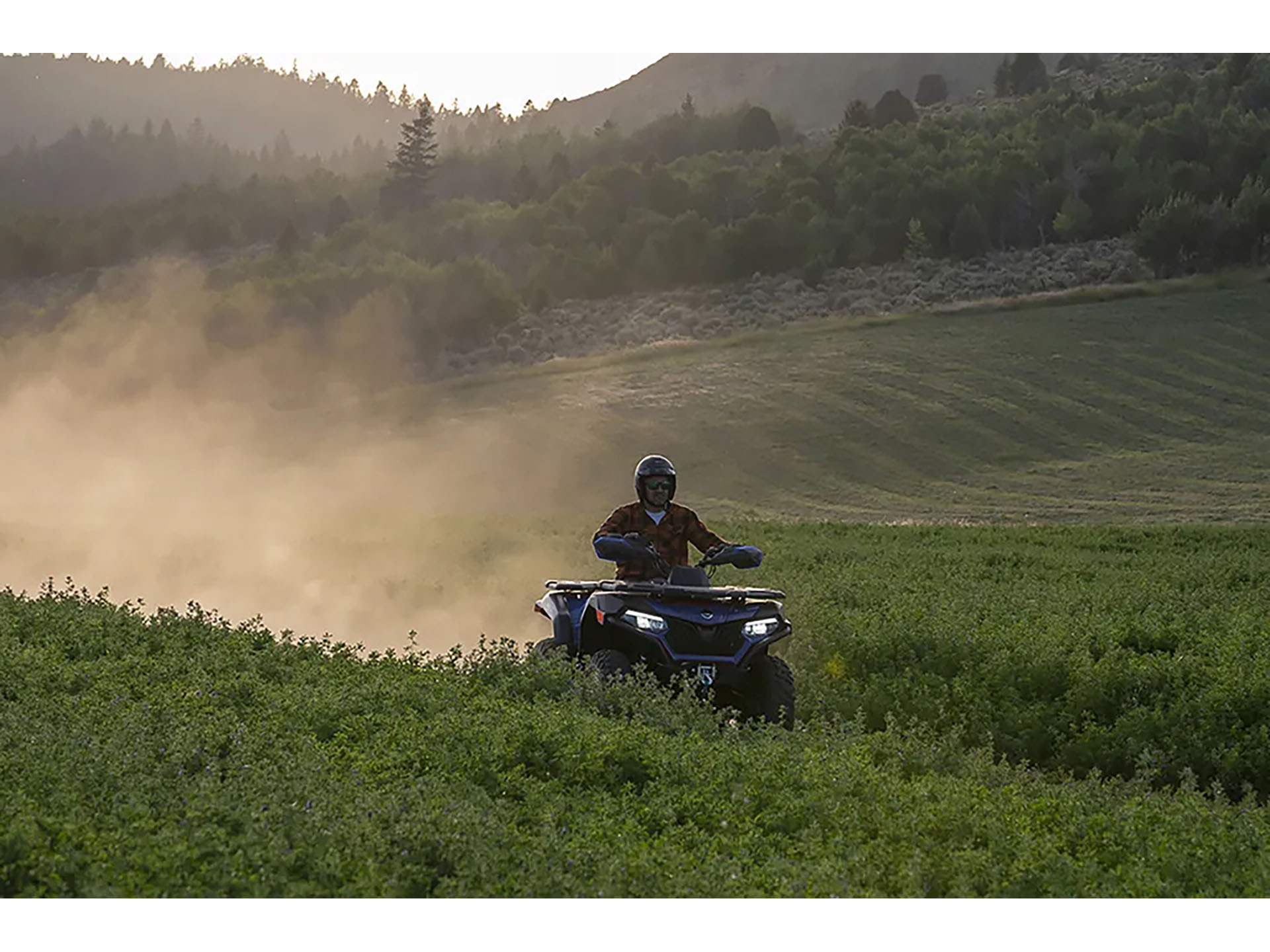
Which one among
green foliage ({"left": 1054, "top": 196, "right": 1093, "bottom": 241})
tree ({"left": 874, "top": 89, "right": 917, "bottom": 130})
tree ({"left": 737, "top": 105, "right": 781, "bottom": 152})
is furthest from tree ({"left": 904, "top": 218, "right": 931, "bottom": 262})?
tree ({"left": 737, "top": 105, "right": 781, "bottom": 152})

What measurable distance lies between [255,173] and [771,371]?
72.3m

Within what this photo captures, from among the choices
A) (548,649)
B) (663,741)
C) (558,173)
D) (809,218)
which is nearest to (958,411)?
(809,218)

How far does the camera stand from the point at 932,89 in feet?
527

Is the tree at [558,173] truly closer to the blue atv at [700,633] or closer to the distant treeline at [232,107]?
the distant treeline at [232,107]

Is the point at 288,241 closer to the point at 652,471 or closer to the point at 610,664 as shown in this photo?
the point at 652,471

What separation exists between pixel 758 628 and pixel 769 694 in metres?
0.49

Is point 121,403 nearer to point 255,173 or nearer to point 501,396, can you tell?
point 501,396

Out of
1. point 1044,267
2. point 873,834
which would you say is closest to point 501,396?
point 1044,267

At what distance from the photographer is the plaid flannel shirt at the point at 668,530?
1264cm

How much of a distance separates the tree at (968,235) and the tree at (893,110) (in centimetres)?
2915

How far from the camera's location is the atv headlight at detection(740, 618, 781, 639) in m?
11.4

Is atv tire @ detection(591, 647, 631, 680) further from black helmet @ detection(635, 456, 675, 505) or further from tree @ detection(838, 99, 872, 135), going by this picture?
tree @ detection(838, 99, 872, 135)

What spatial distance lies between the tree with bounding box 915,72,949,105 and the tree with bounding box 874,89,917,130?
18234mm

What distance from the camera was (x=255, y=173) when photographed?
135 metres
